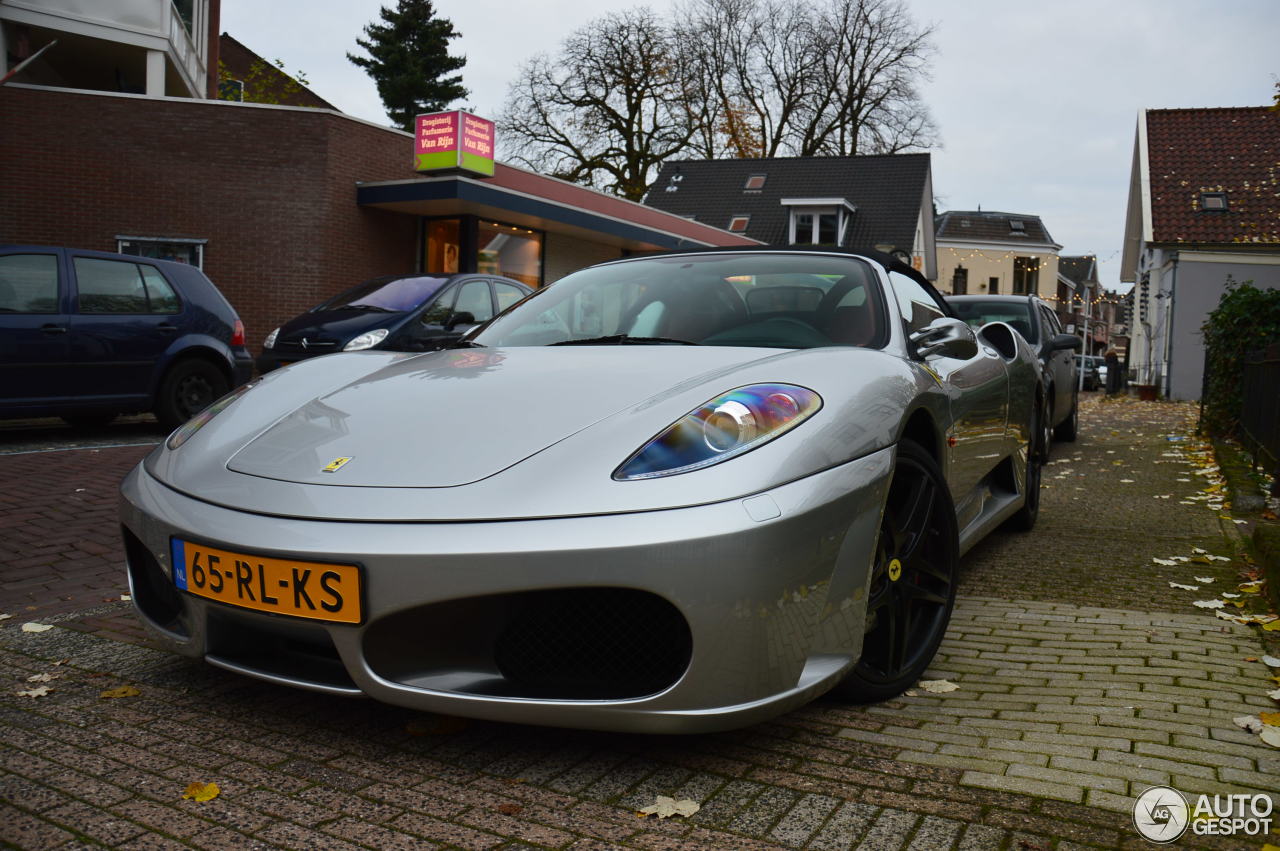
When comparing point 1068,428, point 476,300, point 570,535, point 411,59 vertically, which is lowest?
point 1068,428

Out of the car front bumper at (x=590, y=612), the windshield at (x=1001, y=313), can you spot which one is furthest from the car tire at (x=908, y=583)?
the windshield at (x=1001, y=313)

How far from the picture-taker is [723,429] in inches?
90.1

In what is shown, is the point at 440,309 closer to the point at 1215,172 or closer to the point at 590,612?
the point at 590,612

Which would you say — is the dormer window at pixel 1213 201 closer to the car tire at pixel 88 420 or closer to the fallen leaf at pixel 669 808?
the car tire at pixel 88 420

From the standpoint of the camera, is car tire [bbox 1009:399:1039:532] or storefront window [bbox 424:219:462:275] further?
storefront window [bbox 424:219:462:275]

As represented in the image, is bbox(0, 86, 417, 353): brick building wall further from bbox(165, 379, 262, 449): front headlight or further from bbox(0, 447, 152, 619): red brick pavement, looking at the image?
bbox(165, 379, 262, 449): front headlight

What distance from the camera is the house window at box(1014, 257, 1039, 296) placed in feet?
191

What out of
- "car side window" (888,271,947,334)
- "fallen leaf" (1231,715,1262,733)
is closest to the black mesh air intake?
"fallen leaf" (1231,715,1262,733)

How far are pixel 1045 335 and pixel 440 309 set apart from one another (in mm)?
5711

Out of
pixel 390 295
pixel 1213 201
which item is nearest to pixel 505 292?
pixel 390 295

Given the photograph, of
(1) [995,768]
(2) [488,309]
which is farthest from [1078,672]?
(2) [488,309]

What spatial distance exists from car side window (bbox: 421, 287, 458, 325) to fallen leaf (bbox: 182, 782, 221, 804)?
309 inches

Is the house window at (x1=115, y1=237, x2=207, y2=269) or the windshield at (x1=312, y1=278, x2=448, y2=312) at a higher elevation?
the house window at (x1=115, y1=237, x2=207, y2=269)
